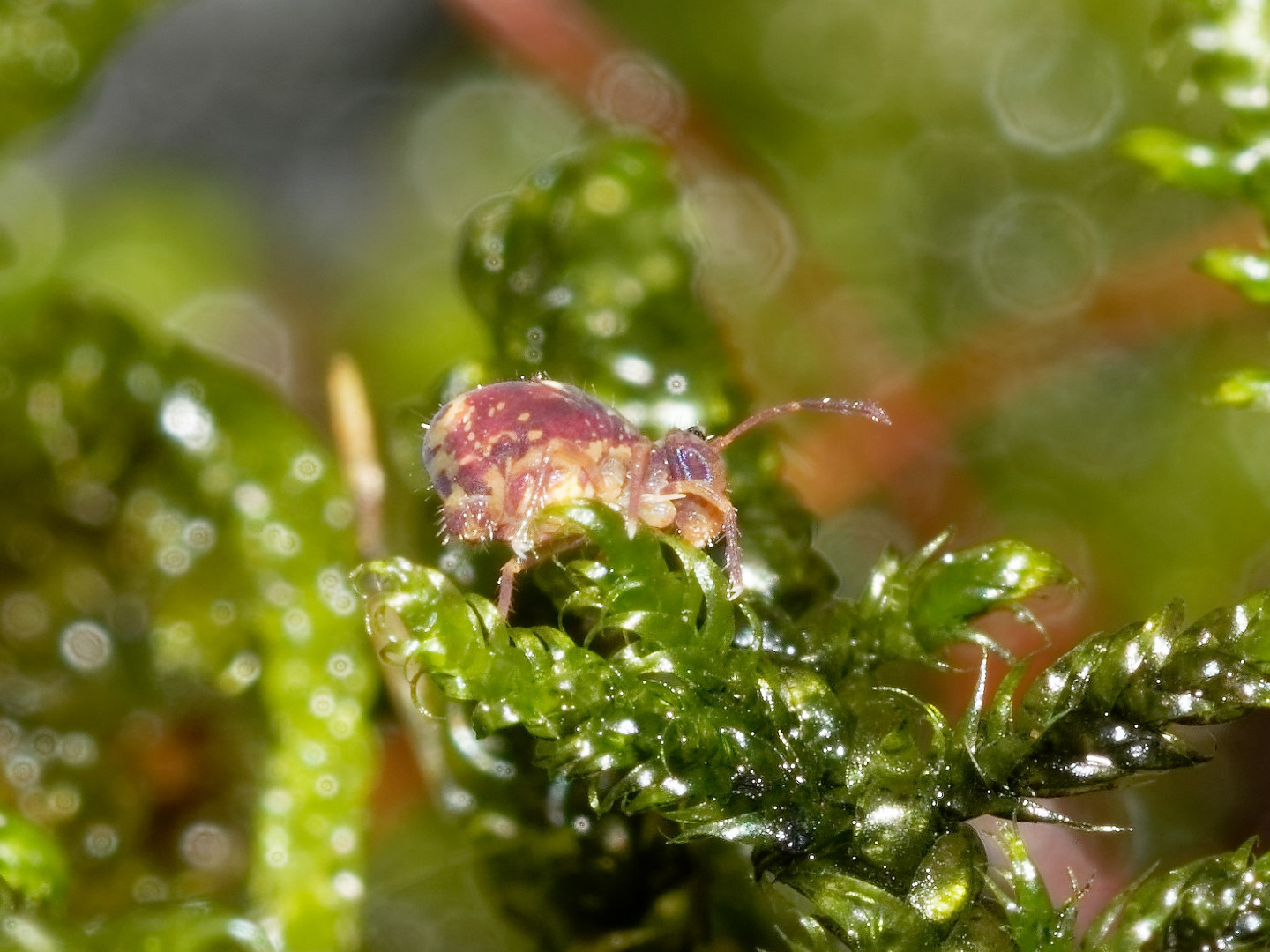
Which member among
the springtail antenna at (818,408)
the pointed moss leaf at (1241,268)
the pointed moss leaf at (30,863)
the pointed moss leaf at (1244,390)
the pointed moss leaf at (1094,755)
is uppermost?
the pointed moss leaf at (1241,268)

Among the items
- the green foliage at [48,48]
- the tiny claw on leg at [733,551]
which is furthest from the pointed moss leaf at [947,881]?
the green foliage at [48,48]

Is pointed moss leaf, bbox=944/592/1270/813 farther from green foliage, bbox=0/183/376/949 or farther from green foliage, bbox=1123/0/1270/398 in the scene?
green foliage, bbox=0/183/376/949

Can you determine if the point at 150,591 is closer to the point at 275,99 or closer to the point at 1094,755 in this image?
the point at 1094,755

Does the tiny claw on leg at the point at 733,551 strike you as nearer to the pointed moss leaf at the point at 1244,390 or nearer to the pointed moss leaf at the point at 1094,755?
the pointed moss leaf at the point at 1094,755

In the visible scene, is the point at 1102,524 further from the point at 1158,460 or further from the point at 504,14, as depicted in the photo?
the point at 504,14

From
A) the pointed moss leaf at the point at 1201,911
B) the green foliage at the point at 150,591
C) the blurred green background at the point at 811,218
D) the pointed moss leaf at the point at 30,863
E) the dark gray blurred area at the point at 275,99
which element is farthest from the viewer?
the dark gray blurred area at the point at 275,99

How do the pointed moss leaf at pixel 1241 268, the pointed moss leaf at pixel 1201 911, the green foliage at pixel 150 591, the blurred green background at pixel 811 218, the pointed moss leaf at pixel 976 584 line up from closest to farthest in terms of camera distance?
the pointed moss leaf at pixel 1201 911 < the pointed moss leaf at pixel 976 584 < the pointed moss leaf at pixel 1241 268 < the green foliage at pixel 150 591 < the blurred green background at pixel 811 218

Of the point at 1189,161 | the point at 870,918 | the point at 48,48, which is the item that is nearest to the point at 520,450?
the point at 870,918
